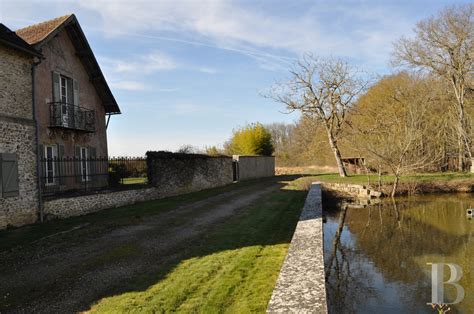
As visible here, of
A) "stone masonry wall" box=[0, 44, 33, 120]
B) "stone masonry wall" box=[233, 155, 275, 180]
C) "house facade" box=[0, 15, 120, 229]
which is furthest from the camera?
"stone masonry wall" box=[233, 155, 275, 180]

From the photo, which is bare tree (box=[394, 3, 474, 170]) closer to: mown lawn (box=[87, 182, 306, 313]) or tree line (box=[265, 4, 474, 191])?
tree line (box=[265, 4, 474, 191])

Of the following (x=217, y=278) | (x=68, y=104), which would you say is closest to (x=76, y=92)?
(x=68, y=104)

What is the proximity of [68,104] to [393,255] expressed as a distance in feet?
43.5

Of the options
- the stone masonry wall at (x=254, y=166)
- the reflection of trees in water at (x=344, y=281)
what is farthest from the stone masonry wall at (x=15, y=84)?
the stone masonry wall at (x=254, y=166)

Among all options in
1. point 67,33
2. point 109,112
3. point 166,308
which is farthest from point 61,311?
point 109,112

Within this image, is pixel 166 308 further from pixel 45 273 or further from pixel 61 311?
pixel 45 273

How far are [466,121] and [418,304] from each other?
22632 millimetres

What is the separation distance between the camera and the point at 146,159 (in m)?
16.0

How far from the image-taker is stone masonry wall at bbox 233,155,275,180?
28.3 m

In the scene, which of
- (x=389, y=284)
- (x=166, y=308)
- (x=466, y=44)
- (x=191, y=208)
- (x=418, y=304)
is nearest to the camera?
(x=166, y=308)

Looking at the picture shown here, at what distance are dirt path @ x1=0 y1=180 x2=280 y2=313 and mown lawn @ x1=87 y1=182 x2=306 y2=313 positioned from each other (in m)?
0.36

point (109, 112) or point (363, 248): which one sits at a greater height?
point (109, 112)

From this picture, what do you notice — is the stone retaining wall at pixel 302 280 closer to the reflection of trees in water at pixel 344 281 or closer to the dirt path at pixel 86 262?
the reflection of trees in water at pixel 344 281

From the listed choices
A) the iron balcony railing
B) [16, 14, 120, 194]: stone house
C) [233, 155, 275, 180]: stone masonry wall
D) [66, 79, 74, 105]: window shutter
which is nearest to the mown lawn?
[16, 14, 120, 194]: stone house
